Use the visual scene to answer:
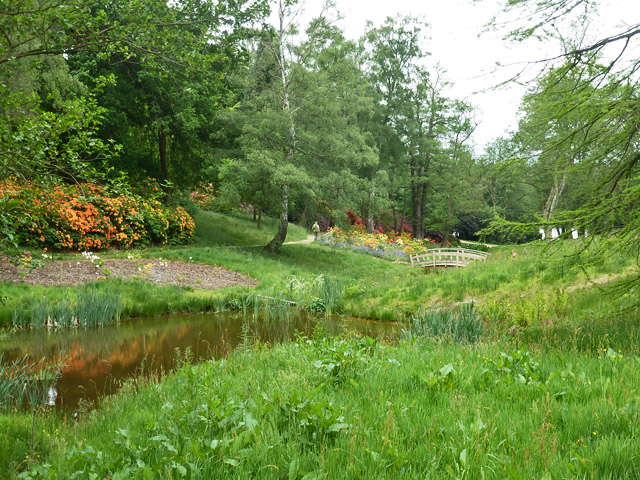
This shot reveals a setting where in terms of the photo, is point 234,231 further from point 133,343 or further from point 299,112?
point 133,343

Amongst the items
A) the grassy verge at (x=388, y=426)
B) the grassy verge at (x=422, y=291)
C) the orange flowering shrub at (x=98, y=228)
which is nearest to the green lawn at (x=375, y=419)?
the grassy verge at (x=388, y=426)

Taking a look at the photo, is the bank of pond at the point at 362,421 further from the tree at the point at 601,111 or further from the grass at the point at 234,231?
the grass at the point at 234,231

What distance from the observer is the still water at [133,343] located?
582cm

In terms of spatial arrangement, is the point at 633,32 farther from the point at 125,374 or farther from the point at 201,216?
the point at 201,216

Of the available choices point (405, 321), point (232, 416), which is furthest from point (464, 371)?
point (405, 321)

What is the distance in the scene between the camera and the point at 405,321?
394 inches

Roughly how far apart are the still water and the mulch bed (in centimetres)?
249

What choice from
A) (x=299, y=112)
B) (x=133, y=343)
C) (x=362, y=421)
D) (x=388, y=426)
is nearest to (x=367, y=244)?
(x=299, y=112)

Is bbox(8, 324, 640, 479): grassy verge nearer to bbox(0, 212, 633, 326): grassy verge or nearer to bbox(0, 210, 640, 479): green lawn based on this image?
bbox(0, 210, 640, 479): green lawn

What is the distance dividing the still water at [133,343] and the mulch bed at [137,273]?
249 cm

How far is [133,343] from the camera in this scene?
7828 millimetres

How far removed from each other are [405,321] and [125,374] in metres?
6.31

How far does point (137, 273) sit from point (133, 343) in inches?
196

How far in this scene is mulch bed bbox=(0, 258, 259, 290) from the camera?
10414 millimetres
